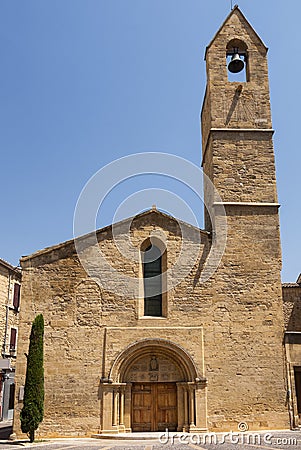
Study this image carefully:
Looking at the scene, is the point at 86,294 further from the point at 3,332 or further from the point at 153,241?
the point at 3,332

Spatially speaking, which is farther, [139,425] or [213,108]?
[213,108]

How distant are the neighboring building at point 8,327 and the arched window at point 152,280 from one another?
11074 mm

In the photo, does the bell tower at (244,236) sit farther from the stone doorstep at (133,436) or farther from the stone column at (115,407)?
the stone column at (115,407)

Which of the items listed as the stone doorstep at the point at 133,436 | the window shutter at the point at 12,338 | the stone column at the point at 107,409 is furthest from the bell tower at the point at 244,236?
the window shutter at the point at 12,338

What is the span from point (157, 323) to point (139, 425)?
125 inches

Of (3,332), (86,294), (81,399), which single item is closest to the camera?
(81,399)

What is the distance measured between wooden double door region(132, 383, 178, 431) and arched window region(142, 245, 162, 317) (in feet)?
7.72

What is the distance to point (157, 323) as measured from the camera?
1524 centimetres

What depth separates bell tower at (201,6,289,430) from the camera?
48.3ft

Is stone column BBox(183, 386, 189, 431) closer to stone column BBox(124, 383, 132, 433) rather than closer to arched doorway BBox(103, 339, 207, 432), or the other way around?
arched doorway BBox(103, 339, 207, 432)

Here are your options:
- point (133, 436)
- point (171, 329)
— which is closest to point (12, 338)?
point (171, 329)

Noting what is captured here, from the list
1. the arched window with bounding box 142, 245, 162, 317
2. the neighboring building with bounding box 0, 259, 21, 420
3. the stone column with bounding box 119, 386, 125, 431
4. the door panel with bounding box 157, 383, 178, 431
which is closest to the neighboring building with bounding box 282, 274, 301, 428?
the door panel with bounding box 157, 383, 178, 431

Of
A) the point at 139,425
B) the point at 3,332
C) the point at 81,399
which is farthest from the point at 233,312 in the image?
the point at 3,332

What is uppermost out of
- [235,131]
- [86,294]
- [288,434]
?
[235,131]
